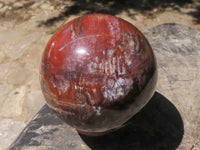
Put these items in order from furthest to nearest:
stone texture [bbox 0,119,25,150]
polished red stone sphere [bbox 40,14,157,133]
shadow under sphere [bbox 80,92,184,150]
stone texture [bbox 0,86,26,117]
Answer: stone texture [bbox 0,86,26,117] < stone texture [bbox 0,119,25,150] < shadow under sphere [bbox 80,92,184,150] < polished red stone sphere [bbox 40,14,157,133]

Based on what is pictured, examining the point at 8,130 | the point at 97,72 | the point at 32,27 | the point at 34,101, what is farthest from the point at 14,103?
the point at 97,72

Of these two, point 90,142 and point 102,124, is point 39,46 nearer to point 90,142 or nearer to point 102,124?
point 90,142

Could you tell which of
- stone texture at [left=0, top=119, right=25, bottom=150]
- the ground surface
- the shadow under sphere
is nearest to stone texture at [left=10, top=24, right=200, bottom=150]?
the shadow under sphere

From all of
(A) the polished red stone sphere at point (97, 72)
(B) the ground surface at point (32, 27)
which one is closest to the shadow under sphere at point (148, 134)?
(A) the polished red stone sphere at point (97, 72)

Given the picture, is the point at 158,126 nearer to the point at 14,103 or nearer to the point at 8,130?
the point at 8,130

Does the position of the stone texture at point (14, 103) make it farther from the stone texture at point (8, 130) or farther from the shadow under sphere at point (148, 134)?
the shadow under sphere at point (148, 134)

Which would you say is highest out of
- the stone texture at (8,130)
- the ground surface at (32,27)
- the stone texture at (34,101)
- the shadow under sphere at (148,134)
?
the shadow under sphere at (148,134)

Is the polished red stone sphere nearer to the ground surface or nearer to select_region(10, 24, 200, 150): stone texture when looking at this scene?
select_region(10, 24, 200, 150): stone texture

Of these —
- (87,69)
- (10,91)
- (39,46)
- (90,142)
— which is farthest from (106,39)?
(39,46)
